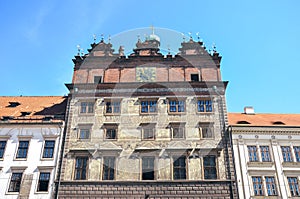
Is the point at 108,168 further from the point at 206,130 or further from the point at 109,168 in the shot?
the point at 206,130

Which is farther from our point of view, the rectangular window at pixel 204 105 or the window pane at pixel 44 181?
the rectangular window at pixel 204 105

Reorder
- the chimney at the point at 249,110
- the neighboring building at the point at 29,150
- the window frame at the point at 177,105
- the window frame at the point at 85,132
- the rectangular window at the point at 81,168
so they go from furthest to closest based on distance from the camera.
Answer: the chimney at the point at 249,110 < the window frame at the point at 177,105 < the window frame at the point at 85,132 < the rectangular window at the point at 81,168 < the neighboring building at the point at 29,150

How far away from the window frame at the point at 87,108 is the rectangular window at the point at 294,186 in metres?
15.6

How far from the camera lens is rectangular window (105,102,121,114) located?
24.0 metres

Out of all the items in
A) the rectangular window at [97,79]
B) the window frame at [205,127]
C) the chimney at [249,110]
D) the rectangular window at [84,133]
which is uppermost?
the rectangular window at [97,79]

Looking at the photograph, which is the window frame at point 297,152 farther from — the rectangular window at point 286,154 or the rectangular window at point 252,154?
the rectangular window at point 252,154

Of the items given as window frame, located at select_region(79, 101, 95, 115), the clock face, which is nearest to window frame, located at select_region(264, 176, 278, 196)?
the clock face

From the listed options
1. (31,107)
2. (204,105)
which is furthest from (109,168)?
(31,107)

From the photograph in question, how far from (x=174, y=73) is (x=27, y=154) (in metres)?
13.3

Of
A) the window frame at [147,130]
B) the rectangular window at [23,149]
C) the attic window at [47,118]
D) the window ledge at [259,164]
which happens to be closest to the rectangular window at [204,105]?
the window frame at [147,130]

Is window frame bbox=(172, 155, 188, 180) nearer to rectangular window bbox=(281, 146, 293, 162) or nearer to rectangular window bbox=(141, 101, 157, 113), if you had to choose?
rectangular window bbox=(141, 101, 157, 113)

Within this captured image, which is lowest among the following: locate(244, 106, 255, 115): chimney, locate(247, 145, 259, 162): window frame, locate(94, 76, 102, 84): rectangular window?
locate(247, 145, 259, 162): window frame

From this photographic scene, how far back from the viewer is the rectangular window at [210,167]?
70.2 ft

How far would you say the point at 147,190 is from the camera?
2080 cm
